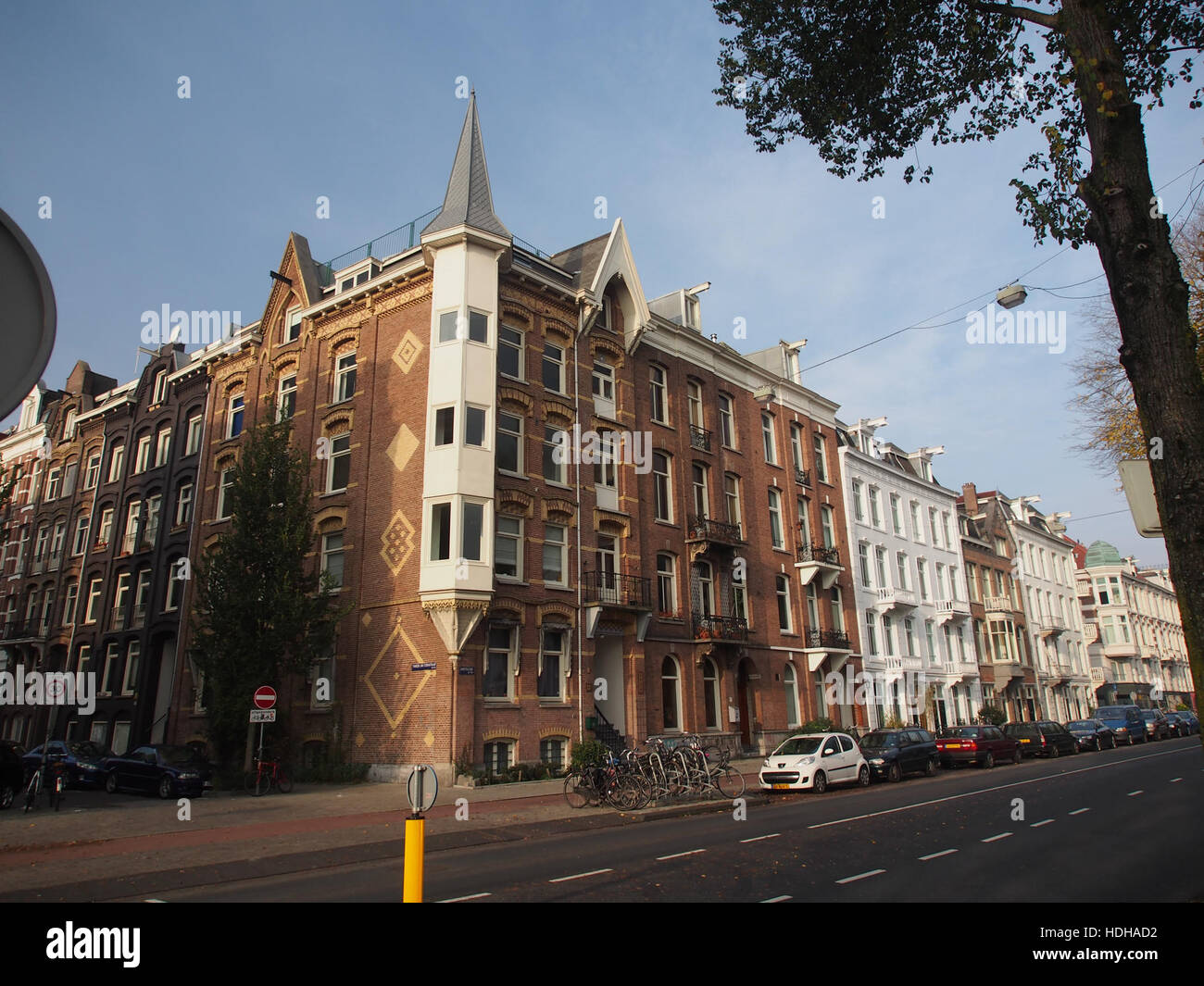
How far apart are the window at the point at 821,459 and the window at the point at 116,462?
112ft

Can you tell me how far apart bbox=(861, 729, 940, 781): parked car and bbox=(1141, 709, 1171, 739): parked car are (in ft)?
76.7

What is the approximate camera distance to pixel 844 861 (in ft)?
34.0

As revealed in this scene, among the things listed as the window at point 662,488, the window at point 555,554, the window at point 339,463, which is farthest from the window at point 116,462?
the window at point 662,488

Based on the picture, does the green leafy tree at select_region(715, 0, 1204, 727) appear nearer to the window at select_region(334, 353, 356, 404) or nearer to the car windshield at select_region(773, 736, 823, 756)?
the car windshield at select_region(773, 736, 823, 756)

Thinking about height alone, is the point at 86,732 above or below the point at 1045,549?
below

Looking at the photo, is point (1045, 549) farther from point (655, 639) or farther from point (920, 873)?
point (920, 873)

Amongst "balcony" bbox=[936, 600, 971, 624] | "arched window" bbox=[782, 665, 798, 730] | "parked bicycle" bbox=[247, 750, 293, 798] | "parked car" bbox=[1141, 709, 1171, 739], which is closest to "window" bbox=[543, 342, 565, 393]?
"parked bicycle" bbox=[247, 750, 293, 798]

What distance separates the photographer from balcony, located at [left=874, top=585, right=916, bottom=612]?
41.9 metres

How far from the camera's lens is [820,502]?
40.2m

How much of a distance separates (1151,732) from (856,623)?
697 inches

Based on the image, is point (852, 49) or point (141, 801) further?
point (141, 801)

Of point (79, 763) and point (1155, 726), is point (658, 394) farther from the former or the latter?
point (1155, 726)

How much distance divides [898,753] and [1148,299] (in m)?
20.9
